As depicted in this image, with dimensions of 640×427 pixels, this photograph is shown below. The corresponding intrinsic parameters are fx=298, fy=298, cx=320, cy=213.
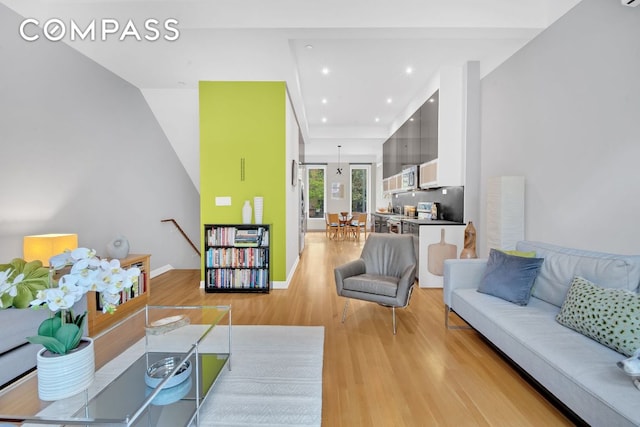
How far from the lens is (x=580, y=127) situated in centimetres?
276

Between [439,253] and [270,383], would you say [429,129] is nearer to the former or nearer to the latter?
[439,253]

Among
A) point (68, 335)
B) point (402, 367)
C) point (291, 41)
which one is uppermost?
point (291, 41)

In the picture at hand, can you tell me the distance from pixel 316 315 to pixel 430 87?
417 centimetres

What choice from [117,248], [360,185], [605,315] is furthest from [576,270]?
[360,185]

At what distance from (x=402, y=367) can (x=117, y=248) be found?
3376mm

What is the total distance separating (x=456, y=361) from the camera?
2350 mm

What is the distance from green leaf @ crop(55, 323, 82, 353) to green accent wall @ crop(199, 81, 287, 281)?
299 centimetres

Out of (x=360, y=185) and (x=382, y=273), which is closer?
(x=382, y=273)

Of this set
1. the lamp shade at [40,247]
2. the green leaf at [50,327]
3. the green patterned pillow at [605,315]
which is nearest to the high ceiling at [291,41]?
the lamp shade at [40,247]

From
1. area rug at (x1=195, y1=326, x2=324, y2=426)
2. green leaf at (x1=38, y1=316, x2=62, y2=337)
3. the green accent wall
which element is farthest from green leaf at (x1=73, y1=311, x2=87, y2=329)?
the green accent wall

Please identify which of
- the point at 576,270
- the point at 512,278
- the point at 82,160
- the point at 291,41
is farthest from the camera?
the point at 82,160

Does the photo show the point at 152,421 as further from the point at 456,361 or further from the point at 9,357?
the point at 456,361

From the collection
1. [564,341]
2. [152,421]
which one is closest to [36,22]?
[152,421]

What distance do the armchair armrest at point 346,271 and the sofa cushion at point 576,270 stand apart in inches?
62.7
